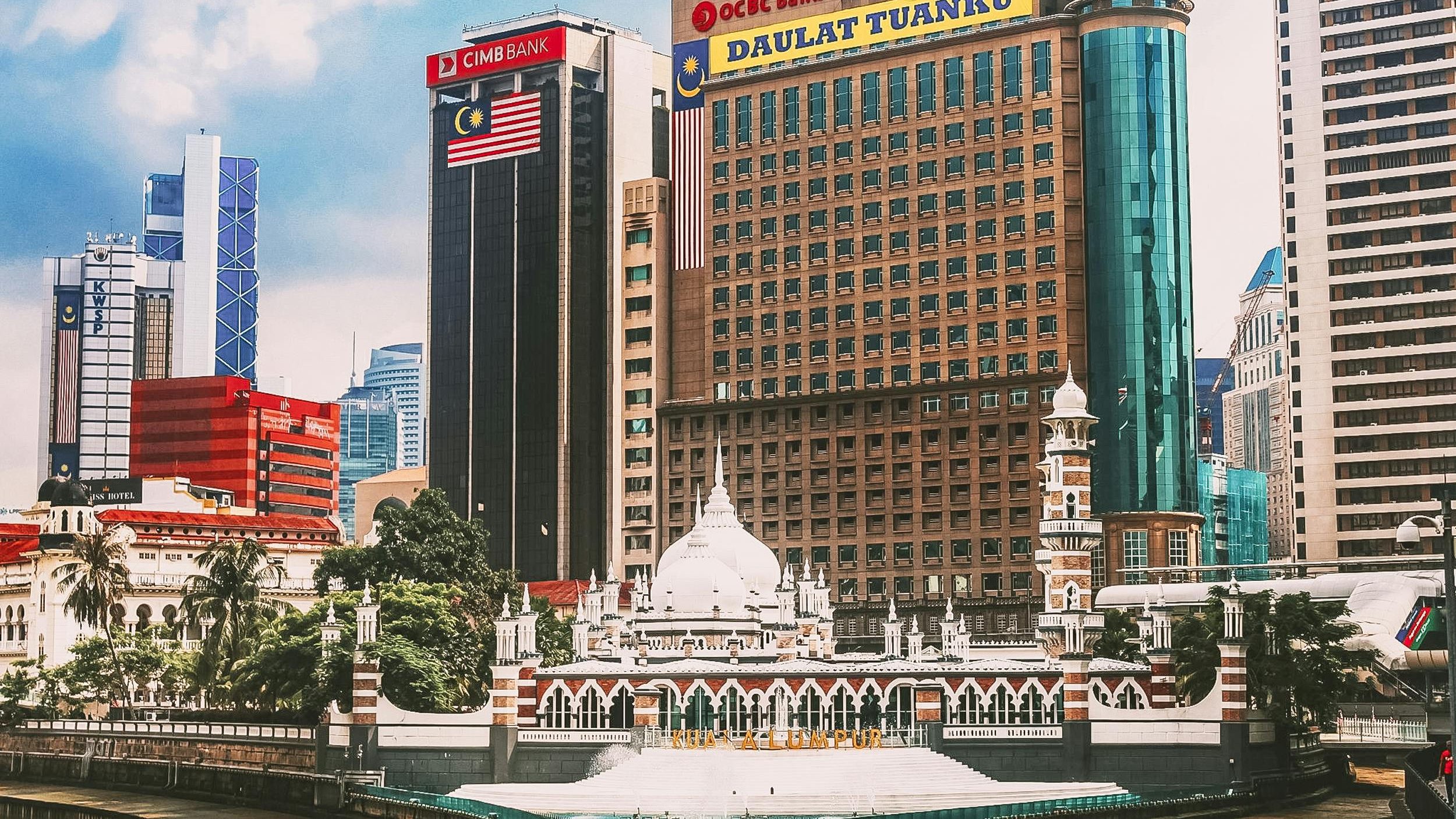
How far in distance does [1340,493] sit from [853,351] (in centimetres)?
4132

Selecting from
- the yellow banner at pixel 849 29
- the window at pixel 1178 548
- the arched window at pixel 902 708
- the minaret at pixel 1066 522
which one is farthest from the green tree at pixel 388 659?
the yellow banner at pixel 849 29

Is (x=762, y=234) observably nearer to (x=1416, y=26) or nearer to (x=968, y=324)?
(x=968, y=324)

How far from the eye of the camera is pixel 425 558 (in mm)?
136750

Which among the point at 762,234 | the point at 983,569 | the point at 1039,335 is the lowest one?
the point at 983,569

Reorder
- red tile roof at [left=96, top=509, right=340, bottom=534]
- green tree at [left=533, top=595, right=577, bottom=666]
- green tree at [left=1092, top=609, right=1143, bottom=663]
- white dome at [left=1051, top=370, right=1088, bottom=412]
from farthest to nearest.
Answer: red tile roof at [left=96, top=509, right=340, bottom=534] < green tree at [left=533, top=595, right=577, bottom=666] < green tree at [left=1092, top=609, right=1143, bottom=663] < white dome at [left=1051, top=370, right=1088, bottom=412]

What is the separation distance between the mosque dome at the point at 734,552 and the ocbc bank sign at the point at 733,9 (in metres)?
66.8

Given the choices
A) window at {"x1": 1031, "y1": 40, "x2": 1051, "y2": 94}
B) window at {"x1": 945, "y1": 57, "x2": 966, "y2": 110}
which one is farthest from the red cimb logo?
window at {"x1": 1031, "y1": 40, "x2": 1051, "y2": 94}

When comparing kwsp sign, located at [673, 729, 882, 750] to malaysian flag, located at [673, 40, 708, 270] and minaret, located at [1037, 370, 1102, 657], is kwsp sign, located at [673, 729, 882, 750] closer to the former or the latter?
minaret, located at [1037, 370, 1102, 657]

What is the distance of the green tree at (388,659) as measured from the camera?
327ft

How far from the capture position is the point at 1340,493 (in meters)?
166

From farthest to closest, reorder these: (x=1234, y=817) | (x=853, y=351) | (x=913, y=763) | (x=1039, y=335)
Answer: (x=853, y=351) < (x=1039, y=335) < (x=913, y=763) < (x=1234, y=817)

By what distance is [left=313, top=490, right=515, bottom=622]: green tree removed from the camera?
136875 millimetres

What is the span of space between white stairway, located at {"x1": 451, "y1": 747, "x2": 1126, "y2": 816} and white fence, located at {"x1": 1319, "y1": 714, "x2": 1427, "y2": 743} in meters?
21.7

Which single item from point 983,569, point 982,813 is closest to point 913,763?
point 982,813
